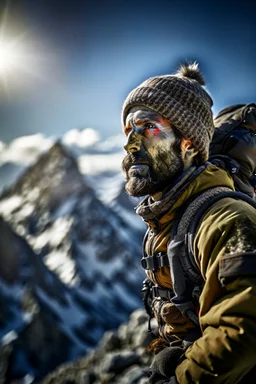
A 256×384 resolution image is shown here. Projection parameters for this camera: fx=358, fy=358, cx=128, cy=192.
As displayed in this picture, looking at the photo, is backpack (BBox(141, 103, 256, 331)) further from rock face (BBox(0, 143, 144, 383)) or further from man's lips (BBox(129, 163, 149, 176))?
rock face (BBox(0, 143, 144, 383))

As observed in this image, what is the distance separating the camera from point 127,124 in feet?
11.1

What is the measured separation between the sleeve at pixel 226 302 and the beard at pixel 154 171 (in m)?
0.78

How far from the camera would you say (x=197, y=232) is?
250 centimetres

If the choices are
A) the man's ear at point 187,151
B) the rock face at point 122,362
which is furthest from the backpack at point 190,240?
the rock face at point 122,362

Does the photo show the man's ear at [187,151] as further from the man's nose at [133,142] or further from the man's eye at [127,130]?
the man's eye at [127,130]

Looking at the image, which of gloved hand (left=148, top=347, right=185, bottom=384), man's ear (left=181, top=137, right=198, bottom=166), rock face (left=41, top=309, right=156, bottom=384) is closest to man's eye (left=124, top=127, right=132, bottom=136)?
man's ear (left=181, top=137, right=198, bottom=166)

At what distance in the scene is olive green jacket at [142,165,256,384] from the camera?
6.36ft

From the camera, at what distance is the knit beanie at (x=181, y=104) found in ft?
10.4

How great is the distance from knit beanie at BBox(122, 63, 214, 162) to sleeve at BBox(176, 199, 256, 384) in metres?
1.03

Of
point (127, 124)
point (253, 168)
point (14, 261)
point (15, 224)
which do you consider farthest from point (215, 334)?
point (15, 224)

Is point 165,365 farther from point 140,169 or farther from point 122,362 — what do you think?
point 122,362

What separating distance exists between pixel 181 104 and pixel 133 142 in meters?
0.56

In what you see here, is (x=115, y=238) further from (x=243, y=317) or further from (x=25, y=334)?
(x=243, y=317)

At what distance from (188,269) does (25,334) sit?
3315 inches
